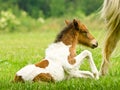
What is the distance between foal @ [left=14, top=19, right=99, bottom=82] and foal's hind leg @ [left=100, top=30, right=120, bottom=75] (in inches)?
11.4

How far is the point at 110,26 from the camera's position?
22.7ft

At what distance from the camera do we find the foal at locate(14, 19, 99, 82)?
6.52m

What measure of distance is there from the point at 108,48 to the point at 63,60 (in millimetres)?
998

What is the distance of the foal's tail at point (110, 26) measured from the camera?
6656mm

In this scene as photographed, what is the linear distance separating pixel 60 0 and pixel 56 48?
140 ft

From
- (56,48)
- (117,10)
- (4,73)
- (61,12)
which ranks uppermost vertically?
(117,10)

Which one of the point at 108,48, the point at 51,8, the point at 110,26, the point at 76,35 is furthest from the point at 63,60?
the point at 51,8

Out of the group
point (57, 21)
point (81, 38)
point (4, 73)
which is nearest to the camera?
point (81, 38)

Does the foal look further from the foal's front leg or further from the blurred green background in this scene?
the blurred green background

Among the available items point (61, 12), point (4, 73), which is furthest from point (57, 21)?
point (4, 73)

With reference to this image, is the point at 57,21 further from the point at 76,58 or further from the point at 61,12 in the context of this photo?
the point at 76,58

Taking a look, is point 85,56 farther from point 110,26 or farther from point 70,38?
point 110,26

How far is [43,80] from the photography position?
21.4ft

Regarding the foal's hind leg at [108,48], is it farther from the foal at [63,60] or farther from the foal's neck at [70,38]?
the foal's neck at [70,38]
